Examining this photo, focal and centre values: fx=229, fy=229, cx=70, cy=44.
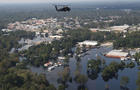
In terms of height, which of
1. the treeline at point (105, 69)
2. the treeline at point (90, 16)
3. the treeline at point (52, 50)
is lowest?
the treeline at point (90, 16)

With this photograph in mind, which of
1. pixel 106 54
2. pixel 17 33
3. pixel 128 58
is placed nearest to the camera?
pixel 128 58

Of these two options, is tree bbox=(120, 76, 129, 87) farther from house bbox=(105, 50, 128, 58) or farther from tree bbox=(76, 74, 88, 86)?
house bbox=(105, 50, 128, 58)

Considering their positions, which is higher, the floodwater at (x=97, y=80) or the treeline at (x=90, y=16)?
the floodwater at (x=97, y=80)

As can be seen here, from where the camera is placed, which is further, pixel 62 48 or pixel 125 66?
pixel 62 48

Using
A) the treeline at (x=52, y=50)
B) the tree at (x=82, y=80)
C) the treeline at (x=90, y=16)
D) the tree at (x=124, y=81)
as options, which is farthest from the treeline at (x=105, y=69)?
the treeline at (x=90, y=16)

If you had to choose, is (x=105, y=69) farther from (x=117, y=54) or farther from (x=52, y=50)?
(x=52, y=50)

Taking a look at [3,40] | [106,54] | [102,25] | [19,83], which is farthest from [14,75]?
[102,25]

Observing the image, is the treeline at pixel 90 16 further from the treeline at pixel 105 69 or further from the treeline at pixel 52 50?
the treeline at pixel 105 69

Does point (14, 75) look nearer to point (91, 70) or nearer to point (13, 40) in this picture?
point (91, 70)

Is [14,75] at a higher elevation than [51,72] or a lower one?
higher

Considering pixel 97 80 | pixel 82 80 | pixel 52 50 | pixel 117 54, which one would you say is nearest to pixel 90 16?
pixel 52 50

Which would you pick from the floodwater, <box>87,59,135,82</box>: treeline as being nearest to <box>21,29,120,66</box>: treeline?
the floodwater
